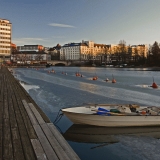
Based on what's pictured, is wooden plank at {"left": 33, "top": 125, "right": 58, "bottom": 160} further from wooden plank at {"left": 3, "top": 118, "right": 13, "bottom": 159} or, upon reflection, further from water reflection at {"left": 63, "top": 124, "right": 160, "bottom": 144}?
water reflection at {"left": 63, "top": 124, "right": 160, "bottom": 144}

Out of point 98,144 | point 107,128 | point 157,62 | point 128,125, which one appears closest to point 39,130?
point 98,144

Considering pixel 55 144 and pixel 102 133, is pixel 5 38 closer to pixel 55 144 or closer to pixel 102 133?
pixel 102 133

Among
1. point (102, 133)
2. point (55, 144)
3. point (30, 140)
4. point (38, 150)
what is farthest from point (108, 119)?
point (38, 150)

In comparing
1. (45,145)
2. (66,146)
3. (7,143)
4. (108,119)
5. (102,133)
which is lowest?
(102,133)

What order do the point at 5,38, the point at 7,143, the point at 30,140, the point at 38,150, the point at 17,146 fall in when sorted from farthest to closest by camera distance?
Result: the point at 5,38, the point at 30,140, the point at 7,143, the point at 17,146, the point at 38,150

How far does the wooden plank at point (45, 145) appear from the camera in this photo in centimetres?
749

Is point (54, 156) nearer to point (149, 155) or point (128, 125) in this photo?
point (149, 155)

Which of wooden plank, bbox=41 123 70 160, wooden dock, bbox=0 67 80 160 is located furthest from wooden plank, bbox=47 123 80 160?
wooden plank, bbox=41 123 70 160

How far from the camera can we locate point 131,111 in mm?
16484

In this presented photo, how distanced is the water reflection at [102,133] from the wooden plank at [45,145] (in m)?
4.06

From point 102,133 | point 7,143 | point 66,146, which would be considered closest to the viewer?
point 7,143

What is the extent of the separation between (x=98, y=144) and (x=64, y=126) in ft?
12.4

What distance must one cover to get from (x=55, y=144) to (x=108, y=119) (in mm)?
6949

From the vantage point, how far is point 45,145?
27.6ft
